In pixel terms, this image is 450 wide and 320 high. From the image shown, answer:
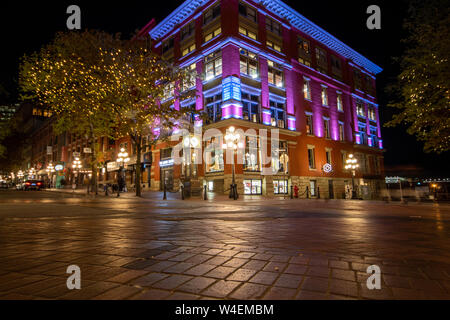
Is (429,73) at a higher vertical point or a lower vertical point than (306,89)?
lower

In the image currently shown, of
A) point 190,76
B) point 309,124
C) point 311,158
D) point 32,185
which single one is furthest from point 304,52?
point 32,185

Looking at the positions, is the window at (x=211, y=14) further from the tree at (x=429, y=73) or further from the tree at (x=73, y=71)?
the tree at (x=429, y=73)

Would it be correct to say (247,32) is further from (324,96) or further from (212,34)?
(324,96)

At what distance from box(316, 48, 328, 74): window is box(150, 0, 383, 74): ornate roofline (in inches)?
47.6

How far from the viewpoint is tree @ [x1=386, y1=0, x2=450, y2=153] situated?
11.6 metres

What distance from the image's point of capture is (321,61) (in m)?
31.1

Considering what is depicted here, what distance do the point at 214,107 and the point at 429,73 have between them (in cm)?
1580

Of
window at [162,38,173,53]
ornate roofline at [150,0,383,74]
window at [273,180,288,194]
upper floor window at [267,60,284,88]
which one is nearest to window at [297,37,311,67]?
ornate roofline at [150,0,383,74]

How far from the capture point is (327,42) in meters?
31.4

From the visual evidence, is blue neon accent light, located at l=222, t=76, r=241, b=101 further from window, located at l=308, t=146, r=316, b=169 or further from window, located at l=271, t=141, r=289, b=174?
window, located at l=308, t=146, r=316, b=169

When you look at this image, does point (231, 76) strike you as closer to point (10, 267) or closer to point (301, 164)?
point (301, 164)

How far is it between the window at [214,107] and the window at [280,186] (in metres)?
8.31
